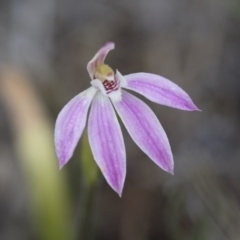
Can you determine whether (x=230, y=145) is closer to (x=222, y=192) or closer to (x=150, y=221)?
(x=150, y=221)

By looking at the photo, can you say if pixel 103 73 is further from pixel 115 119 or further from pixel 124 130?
pixel 124 130

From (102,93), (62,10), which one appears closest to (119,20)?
(62,10)

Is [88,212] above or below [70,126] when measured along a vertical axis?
below

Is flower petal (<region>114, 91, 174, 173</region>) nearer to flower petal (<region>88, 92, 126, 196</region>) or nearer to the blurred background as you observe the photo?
flower petal (<region>88, 92, 126, 196</region>)

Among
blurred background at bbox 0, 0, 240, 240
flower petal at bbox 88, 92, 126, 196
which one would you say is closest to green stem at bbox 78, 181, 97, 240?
blurred background at bbox 0, 0, 240, 240

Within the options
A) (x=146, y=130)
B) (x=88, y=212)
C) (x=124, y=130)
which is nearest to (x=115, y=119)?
(x=146, y=130)

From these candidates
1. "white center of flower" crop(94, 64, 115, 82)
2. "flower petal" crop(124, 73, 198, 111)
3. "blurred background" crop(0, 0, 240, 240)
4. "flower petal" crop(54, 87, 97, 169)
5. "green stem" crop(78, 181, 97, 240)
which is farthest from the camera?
"blurred background" crop(0, 0, 240, 240)

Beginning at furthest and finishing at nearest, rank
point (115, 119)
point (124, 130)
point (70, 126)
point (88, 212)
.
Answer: point (124, 130), point (88, 212), point (115, 119), point (70, 126)

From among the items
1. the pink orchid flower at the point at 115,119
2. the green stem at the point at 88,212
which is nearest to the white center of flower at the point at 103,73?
the pink orchid flower at the point at 115,119
